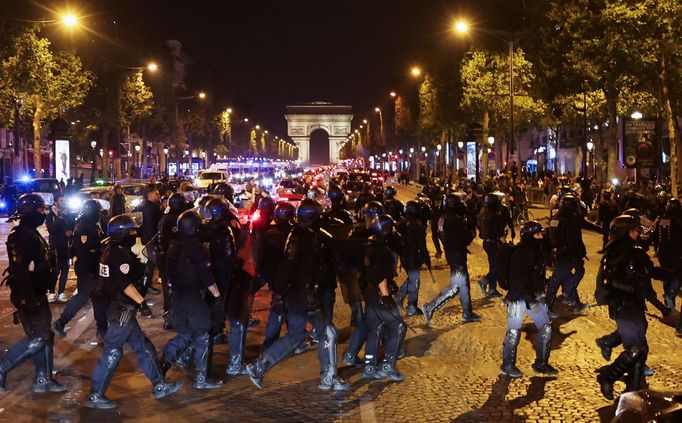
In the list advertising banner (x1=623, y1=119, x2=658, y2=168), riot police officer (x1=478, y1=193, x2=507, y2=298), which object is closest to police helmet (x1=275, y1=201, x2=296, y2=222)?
riot police officer (x1=478, y1=193, x2=507, y2=298)

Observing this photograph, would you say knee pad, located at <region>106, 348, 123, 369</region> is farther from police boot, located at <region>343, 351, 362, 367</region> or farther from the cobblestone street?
police boot, located at <region>343, 351, 362, 367</region>

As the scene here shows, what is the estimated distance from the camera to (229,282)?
8.77 m

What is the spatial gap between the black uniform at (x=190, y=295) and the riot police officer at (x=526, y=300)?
9.47ft

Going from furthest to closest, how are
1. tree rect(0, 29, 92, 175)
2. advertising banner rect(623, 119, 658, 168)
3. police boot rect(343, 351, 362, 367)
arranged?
tree rect(0, 29, 92, 175), advertising banner rect(623, 119, 658, 168), police boot rect(343, 351, 362, 367)

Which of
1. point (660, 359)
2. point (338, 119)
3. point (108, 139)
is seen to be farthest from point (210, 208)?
point (338, 119)

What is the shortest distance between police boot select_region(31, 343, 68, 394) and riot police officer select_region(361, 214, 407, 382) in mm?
2948

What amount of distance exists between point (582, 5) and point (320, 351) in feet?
86.1

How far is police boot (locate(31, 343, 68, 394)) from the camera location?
807 centimetres

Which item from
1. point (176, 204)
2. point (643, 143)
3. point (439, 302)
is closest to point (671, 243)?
point (439, 302)

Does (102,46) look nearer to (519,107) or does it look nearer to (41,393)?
(519,107)

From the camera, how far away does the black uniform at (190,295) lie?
769cm

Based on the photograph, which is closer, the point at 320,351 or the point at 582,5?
the point at 320,351

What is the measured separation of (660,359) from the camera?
9.16m

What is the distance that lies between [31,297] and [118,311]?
996 millimetres
